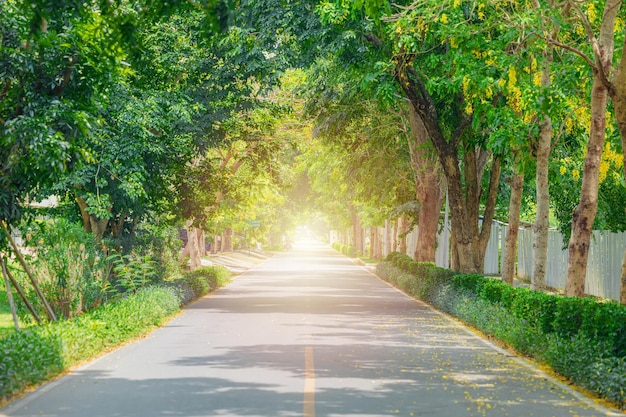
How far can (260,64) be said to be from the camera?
2675cm

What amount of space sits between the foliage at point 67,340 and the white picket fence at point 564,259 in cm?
1377

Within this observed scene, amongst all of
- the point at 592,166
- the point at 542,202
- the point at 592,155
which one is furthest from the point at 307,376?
the point at 542,202

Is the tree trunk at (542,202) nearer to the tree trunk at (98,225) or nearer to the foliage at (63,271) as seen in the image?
the foliage at (63,271)

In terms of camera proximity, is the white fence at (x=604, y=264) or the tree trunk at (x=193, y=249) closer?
the white fence at (x=604, y=264)

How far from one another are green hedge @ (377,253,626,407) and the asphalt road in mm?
343

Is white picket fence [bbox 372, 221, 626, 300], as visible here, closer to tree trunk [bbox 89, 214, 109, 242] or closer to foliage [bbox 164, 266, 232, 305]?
foliage [bbox 164, 266, 232, 305]

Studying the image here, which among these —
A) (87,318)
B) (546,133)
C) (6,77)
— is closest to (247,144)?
(546,133)

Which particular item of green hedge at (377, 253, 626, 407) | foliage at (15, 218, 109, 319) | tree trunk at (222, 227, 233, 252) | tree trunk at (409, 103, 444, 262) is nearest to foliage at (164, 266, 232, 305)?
foliage at (15, 218, 109, 319)

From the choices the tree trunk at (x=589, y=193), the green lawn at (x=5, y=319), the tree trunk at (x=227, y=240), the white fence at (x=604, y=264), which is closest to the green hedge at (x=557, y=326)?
the tree trunk at (x=589, y=193)

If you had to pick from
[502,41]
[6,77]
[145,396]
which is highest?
[502,41]

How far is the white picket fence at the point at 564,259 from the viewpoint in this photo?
95.3 feet

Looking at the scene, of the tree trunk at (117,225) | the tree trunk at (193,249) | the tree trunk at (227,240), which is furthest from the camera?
the tree trunk at (227,240)

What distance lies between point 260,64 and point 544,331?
13201 millimetres

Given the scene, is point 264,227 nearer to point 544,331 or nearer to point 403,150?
point 403,150
